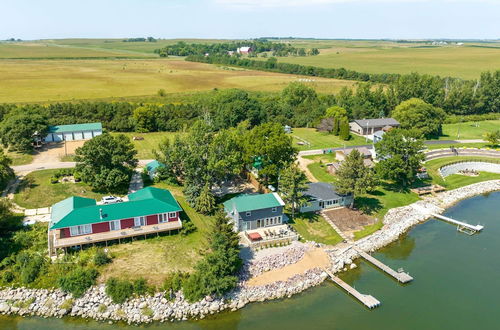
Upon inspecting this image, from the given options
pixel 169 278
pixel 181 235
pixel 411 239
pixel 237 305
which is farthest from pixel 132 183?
pixel 411 239

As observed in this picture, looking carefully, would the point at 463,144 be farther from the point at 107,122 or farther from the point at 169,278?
the point at 107,122

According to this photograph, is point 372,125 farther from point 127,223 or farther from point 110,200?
point 127,223

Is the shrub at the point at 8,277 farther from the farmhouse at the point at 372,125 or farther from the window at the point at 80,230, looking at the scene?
the farmhouse at the point at 372,125

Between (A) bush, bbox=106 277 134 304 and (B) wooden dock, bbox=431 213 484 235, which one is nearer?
(A) bush, bbox=106 277 134 304

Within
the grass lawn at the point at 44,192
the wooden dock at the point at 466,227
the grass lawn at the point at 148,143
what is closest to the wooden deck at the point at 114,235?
the grass lawn at the point at 44,192

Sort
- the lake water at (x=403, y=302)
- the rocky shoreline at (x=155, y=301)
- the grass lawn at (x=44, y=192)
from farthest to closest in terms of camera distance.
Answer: the grass lawn at (x=44, y=192), the rocky shoreline at (x=155, y=301), the lake water at (x=403, y=302)

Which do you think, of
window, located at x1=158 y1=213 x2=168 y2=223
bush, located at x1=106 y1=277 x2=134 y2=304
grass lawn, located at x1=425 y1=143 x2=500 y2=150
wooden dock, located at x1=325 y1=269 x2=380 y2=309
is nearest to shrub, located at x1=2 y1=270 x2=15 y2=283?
bush, located at x1=106 y1=277 x2=134 y2=304

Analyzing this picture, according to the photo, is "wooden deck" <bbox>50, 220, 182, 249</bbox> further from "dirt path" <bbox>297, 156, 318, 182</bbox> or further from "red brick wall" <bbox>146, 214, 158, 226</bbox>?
"dirt path" <bbox>297, 156, 318, 182</bbox>
